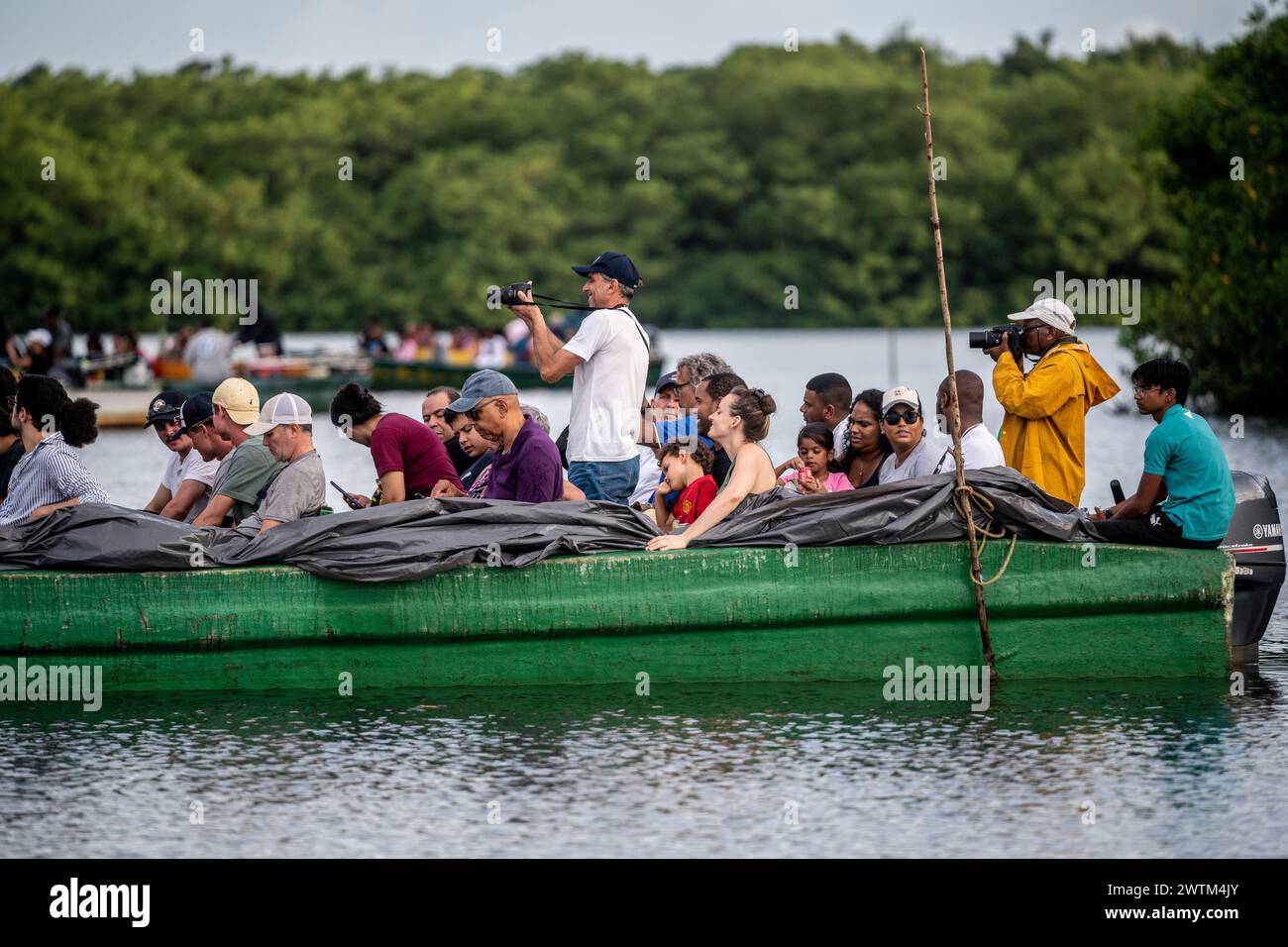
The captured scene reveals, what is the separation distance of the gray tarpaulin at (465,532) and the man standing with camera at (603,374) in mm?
705

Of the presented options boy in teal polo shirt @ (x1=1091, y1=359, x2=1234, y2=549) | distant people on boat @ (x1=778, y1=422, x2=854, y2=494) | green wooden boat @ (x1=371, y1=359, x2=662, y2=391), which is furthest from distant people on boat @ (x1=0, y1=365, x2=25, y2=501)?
green wooden boat @ (x1=371, y1=359, x2=662, y2=391)

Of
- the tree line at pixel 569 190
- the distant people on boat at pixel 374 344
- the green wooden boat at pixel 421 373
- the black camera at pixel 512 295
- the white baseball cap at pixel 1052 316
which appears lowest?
the white baseball cap at pixel 1052 316

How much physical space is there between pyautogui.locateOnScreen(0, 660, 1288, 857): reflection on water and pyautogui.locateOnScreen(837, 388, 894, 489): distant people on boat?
4.05 feet

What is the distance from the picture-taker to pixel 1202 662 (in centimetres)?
877

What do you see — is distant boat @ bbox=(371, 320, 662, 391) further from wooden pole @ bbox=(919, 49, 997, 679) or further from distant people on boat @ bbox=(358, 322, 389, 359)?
wooden pole @ bbox=(919, 49, 997, 679)

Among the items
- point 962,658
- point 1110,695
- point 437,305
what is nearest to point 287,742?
point 962,658

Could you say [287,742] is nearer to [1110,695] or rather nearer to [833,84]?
[1110,695]

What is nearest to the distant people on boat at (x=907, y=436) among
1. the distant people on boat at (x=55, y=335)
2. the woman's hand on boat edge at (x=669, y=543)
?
the woman's hand on boat edge at (x=669, y=543)

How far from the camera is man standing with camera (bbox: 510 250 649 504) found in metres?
9.22

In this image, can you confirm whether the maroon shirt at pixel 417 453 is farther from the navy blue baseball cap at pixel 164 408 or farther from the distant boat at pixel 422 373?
the distant boat at pixel 422 373

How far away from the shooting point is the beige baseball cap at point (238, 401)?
9.20m

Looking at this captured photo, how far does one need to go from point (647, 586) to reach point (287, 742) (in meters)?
1.80

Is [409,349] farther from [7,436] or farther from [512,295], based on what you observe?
[512,295]
